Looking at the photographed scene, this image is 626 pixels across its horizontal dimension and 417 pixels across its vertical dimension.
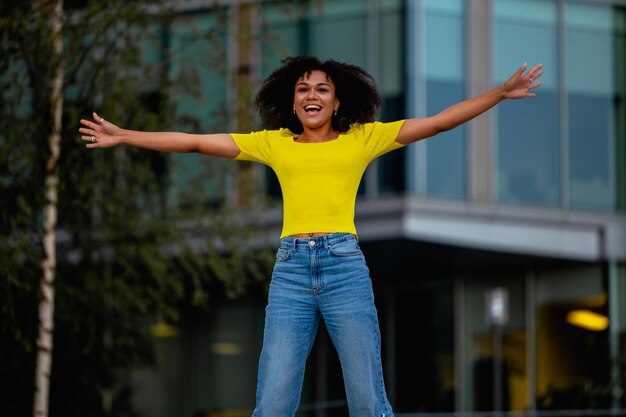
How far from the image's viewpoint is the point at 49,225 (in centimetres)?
1455

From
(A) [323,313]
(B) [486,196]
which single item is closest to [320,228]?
(A) [323,313]

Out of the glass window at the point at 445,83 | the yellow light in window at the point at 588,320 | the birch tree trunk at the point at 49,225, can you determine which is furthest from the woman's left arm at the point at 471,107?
the yellow light in window at the point at 588,320

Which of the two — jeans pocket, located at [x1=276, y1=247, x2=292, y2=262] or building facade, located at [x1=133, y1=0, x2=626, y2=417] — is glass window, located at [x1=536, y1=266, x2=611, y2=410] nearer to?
building facade, located at [x1=133, y1=0, x2=626, y2=417]

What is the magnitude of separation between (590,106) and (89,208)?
9.14 meters

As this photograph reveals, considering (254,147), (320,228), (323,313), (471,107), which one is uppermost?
(471,107)

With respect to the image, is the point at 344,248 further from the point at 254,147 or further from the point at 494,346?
the point at 494,346

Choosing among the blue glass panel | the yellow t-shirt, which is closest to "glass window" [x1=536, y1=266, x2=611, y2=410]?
the blue glass panel

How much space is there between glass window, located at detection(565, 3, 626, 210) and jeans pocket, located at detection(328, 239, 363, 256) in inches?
625

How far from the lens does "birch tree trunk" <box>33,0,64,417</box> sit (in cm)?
1436

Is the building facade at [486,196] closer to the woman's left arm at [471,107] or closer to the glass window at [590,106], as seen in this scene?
the glass window at [590,106]

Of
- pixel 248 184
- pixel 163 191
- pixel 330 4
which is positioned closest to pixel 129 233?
pixel 163 191

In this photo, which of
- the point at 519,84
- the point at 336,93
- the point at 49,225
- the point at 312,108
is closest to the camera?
the point at 519,84

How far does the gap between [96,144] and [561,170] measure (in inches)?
624

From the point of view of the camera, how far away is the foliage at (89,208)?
47.0 feet
